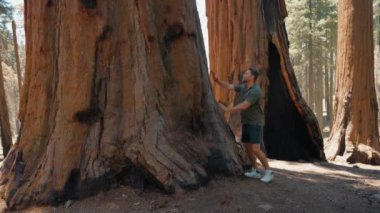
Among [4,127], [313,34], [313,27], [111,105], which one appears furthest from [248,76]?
[313,27]

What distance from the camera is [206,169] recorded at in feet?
17.6

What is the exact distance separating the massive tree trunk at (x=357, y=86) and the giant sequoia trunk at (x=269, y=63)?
82.6 inches

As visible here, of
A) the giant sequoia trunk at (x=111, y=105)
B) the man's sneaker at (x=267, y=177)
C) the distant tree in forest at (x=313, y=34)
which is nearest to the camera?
the giant sequoia trunk at (x=111, y=105)

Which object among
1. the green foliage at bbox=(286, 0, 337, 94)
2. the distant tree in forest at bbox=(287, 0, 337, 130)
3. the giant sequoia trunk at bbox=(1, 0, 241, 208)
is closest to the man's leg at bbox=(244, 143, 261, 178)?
the giant sequoia trunk at bbox=(1, 0, 241, 208)

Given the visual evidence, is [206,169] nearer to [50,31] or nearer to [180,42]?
[180,42]

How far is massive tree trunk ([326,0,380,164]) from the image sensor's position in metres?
12.0

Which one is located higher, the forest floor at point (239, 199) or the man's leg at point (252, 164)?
the man's leg at point (252, 164)

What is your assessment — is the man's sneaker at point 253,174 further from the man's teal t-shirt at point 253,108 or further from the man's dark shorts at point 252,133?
the man's teal t-shirt at point 253,108

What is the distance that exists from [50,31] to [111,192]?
2.21m

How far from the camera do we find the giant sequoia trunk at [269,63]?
31.2 ft

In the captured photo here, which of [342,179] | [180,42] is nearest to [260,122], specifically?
[180,42]

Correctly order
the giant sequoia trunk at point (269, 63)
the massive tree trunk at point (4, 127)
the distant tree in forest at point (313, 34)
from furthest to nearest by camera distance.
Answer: the distant tree in forest at point (313, 34) < the massive tree trunk at point (4, 127) < the giant sequoia trunk at point (269, 63)

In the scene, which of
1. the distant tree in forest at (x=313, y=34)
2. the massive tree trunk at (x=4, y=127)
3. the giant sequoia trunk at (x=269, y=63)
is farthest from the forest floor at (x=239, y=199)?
the distant tree in forest at (x=313, y=34)

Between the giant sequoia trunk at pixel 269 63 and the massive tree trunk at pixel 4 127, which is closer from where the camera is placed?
the giant sequoia trunk at pixel 269 63
